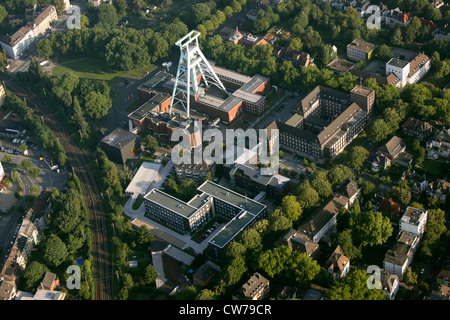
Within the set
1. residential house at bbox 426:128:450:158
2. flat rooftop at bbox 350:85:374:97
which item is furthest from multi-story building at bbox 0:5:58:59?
residential house at bbox 426:128:450:158

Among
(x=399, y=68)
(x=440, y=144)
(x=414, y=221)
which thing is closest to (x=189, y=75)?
(x=399, y=68)

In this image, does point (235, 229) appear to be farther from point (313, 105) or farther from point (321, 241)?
point (313, 105)

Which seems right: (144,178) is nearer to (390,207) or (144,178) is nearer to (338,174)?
(338,174)

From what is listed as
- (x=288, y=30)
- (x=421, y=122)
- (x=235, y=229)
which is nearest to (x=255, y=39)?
(x=288, y=30)

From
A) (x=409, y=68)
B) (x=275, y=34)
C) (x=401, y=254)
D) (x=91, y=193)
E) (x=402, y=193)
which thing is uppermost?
(x=409, y=68)

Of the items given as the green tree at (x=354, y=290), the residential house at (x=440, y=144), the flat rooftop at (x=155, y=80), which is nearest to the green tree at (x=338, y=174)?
the residential house at (x=440, y=144)
